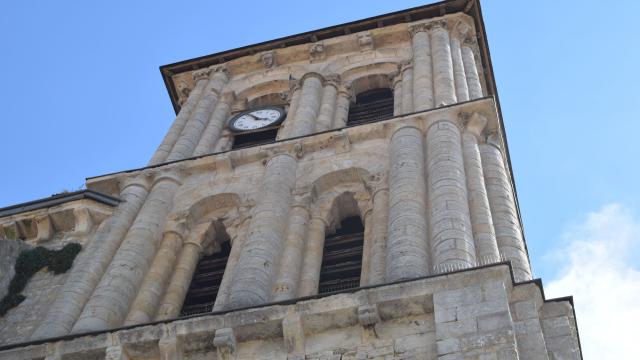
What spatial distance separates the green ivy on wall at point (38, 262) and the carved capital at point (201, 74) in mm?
11481

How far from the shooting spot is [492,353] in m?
12.1

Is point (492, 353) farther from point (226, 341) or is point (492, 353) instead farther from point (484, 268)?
point (226, 341)

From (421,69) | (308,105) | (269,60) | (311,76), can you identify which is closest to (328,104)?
(308,105)

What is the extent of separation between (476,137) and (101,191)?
308 inches

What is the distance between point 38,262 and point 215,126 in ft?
26.8

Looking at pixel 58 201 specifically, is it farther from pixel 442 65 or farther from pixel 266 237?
pixel 442 65

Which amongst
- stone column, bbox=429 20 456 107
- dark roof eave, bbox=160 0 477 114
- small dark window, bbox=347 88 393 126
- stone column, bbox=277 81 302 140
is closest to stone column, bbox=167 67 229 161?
dark roof eave, bbox=160 0 477 114

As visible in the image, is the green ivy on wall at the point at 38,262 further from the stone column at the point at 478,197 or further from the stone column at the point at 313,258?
the stone column at the point at 478,197

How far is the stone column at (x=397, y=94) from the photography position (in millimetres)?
24203

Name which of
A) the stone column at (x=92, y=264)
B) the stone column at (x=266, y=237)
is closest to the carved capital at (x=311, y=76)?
the stone column at (x=266, y=237)

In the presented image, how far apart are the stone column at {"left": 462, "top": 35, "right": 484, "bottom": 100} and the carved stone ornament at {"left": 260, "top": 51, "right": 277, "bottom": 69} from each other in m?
5.46

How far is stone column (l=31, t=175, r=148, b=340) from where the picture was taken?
16.2 metres

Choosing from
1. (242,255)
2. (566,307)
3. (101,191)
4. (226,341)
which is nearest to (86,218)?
(101,191)

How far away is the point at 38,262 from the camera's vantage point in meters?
19.0
